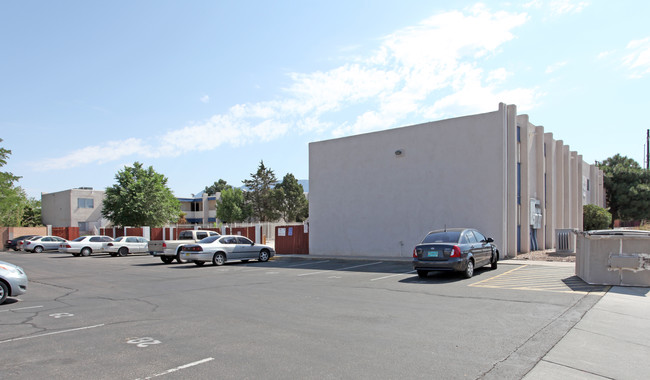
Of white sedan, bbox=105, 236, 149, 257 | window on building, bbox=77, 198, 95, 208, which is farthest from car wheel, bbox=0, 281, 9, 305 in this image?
window on building, bbox=77, 198, 95, 208

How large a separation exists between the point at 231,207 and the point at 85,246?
40.2 metres

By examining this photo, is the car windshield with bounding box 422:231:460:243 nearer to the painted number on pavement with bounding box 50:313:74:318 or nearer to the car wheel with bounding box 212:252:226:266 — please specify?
the painted number on pavement with bounding box 50:313:74:318

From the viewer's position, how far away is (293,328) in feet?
25.2

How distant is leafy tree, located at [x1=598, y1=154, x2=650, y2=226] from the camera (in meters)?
46.1

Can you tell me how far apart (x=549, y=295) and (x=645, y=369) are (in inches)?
212

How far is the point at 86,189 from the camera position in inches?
2530

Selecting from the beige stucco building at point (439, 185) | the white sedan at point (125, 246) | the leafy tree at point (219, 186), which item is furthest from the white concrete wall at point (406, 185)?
the leafy tree at point (219, 186)

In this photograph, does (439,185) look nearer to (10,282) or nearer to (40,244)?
(10,282)

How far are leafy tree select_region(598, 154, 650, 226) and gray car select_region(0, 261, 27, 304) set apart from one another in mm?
52095

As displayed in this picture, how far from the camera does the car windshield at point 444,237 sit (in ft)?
46.7

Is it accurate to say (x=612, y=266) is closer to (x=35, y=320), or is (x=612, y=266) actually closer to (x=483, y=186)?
(x=483, y=186)

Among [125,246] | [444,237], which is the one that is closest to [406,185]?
[444,237]

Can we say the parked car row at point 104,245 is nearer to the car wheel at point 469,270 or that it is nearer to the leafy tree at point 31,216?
the car wheel at point 469,270

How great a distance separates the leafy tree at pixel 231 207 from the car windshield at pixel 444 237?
60.4 metres
